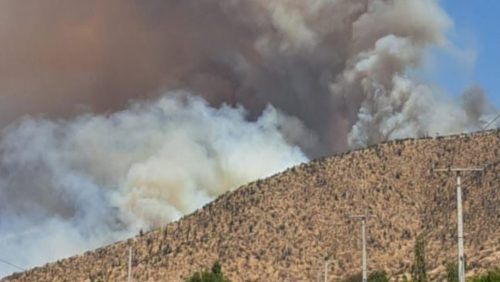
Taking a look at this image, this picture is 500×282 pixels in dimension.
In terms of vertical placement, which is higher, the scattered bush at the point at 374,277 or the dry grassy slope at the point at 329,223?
the dry grassy slope at the point at 329,223

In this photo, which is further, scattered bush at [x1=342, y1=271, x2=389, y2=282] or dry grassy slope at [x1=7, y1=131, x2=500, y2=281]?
dry grassy slope at [x1=7, y1=131, x2=500, y2=281]

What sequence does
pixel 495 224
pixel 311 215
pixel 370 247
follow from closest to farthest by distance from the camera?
pixel 495 224 < pixel 370 247 < pixel 311 215

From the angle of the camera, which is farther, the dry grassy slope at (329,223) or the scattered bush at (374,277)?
the dry grassy slope at (329,223)

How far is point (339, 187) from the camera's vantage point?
180125mm

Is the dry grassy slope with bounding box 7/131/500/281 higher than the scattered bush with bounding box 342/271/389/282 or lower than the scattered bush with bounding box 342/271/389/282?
higher

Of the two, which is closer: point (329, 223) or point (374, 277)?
point (374, 277)

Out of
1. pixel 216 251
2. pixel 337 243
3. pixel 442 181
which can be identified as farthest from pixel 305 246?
pixel 442 181

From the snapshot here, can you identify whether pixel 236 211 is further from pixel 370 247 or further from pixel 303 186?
pixel 370 247

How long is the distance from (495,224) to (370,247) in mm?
21712

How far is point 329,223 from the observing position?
171 metres

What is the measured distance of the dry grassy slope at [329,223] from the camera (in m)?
160

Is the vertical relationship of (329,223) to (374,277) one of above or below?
above

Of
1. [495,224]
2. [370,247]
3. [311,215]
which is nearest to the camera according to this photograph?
[495,224]

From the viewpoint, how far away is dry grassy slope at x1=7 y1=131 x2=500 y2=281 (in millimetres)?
159500
